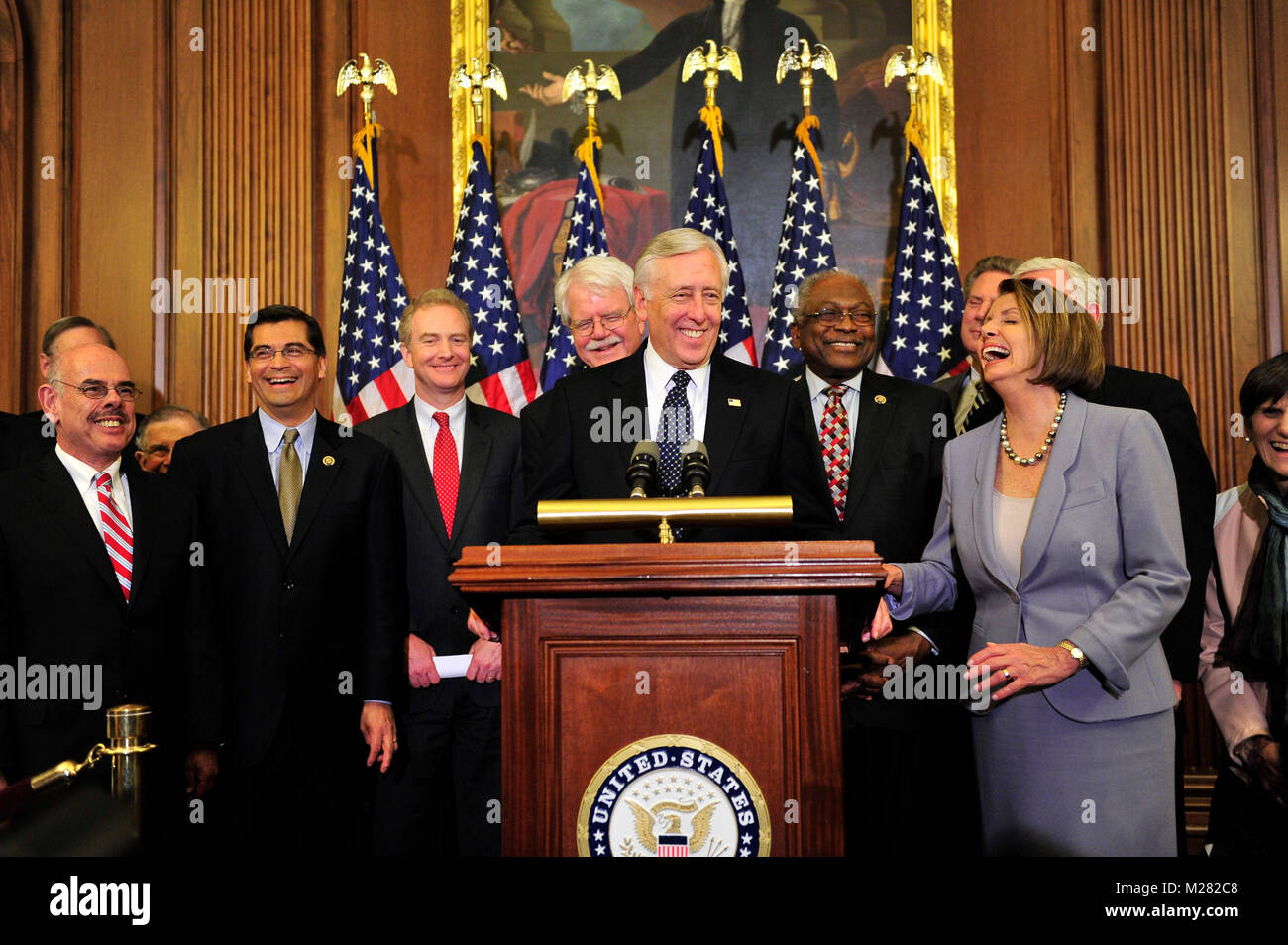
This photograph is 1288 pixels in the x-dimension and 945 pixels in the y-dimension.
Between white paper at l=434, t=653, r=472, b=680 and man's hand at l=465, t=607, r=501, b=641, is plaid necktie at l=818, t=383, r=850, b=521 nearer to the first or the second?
man's hand at l=465, t=607, r=501, b=641

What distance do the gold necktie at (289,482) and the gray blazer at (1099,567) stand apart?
2.11 metres

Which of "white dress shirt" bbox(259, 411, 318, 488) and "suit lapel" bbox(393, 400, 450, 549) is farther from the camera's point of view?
"suit lapel" bbox(393, 400, 450, 549)

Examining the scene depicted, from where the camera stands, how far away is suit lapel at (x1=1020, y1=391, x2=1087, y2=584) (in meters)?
2.70

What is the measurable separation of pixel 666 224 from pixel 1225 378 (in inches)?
110

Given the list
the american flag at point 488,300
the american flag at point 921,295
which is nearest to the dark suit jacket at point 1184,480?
the american flag at point 921,295

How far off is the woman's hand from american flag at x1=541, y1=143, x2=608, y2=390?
11.1 ft

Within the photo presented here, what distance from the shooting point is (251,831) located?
3.51m

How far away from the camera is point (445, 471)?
4.18 meters

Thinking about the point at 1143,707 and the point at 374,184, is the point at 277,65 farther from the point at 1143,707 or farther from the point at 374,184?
the point at 1143,707

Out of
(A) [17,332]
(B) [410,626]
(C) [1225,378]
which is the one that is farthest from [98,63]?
(C) [1225,378]

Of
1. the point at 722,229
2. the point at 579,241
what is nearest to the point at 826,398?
the point at 722,229

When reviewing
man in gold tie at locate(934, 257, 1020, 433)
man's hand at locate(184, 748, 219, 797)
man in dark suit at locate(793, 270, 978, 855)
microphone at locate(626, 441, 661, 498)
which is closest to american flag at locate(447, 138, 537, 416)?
man in dark suit at locate(793, 270, 978, 855)

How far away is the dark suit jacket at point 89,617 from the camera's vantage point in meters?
3.26

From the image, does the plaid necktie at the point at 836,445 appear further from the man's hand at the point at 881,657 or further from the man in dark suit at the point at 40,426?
the man in dark suit at the point at 40,426
